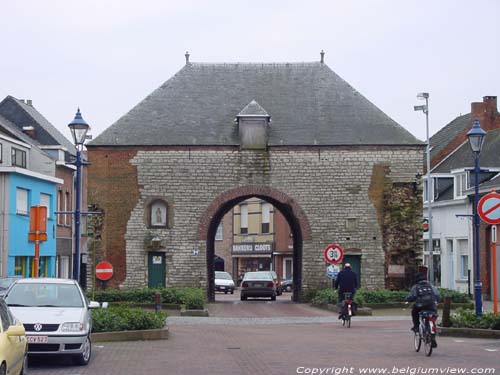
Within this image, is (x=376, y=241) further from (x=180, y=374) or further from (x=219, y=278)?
(x=180, y=374)

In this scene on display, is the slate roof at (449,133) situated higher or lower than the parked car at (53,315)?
higher

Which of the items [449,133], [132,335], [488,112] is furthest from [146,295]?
[449,133]

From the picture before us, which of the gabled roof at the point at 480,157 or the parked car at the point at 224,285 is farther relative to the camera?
the parked car at the point at 224,285

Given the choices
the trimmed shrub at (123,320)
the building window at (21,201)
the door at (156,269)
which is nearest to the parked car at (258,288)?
the door at (156,269)

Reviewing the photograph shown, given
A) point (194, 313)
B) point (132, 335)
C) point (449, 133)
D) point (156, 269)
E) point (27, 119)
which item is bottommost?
point (194, 313)

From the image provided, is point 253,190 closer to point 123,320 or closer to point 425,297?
point 123,320

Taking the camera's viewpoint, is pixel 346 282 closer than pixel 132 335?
No

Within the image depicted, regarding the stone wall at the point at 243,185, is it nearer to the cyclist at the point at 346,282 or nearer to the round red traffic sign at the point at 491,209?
the cyclist at the point at 346,282

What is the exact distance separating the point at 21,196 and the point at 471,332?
26437mm

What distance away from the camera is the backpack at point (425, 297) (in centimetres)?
1688

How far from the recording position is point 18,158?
1762 inches

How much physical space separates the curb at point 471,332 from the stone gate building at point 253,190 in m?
19.3

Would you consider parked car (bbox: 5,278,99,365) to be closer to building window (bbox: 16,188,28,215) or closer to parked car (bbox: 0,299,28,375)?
parked car (bbox: 0,299,28,375)

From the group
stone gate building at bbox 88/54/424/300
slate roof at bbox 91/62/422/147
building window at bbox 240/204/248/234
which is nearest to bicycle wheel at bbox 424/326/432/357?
stone gate building at bbox 88/54/424/300
